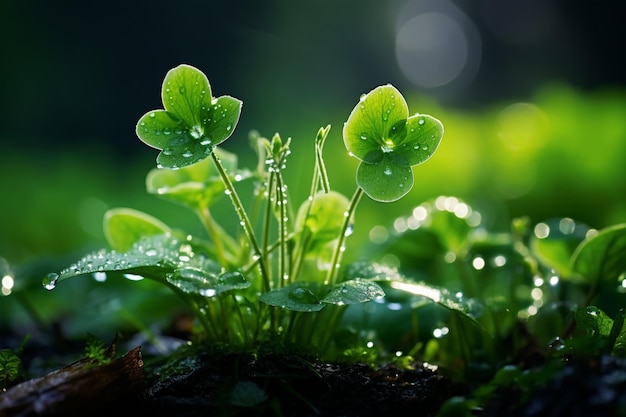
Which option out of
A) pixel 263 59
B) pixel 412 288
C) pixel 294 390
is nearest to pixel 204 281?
pixel 294 390

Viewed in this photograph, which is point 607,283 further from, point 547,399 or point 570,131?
point 570,131

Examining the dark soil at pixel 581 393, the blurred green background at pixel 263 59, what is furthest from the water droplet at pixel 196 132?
the blurred green background at pixel 263 59

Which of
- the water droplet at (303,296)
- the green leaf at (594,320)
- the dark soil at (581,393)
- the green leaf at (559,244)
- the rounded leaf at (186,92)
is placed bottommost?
the dark soil at (581,393)

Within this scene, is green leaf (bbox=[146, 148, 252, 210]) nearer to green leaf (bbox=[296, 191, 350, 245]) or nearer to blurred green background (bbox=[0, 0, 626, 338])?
green leaf (bbox=[296, 191, 350, 245])

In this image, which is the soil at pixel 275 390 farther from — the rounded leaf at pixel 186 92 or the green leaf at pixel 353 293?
the rounded leaf at pixel 186 92

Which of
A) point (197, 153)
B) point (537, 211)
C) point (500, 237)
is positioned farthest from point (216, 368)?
point (537, 211)

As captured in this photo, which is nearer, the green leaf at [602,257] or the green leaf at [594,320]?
the green leaf at [594,320]
